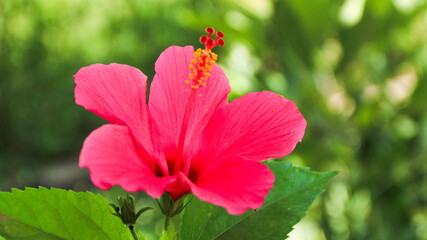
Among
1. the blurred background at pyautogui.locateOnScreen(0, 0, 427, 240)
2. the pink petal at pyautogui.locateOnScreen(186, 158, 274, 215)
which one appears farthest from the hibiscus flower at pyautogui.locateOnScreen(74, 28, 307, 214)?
the blurred background at pyautogui.locateOnScreen(0, 0, 427, 240)

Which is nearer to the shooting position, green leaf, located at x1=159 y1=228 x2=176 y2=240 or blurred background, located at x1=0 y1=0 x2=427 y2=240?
green leaf, located at x1=159 y1=228 x2=176 y2=240

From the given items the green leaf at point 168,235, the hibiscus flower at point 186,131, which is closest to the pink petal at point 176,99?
the hibiscus flower at point 186,131

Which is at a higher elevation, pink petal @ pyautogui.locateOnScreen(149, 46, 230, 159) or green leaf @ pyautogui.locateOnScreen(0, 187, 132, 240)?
pink petal @ pyautogui.locateOnScreen(149, 46, 230, 159)

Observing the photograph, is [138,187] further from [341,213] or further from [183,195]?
[341,213]

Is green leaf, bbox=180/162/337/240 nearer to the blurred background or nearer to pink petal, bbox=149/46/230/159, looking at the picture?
pink petal, bbox=149/46/230/159

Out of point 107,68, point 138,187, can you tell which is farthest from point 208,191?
point 107,68

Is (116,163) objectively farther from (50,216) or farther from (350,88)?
(350,88)
